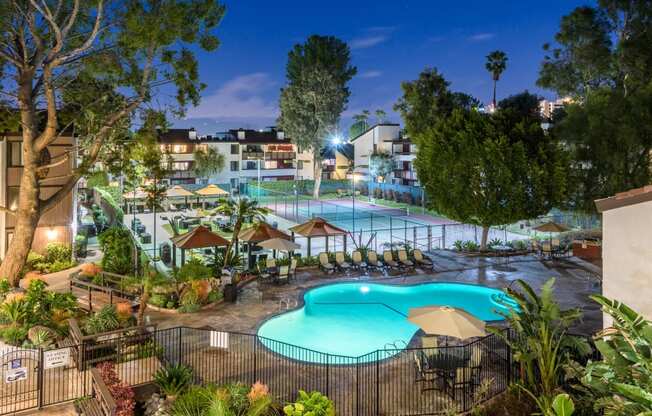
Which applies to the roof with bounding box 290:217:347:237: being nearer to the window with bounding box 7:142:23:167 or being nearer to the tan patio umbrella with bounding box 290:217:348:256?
the tan patio umbrella with bounding box 290:217:348:256

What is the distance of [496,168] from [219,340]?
60.4ft

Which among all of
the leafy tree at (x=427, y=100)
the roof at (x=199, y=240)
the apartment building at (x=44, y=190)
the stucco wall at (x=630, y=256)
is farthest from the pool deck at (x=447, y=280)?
the leafy tree at (x=427, y=100)

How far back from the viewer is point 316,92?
2557 inches

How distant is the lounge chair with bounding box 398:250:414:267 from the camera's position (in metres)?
24.5

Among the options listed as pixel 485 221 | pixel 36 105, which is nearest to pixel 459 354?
pixel 485 221

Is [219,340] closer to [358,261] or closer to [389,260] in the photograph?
[358,261]

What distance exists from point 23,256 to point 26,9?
30.5ft

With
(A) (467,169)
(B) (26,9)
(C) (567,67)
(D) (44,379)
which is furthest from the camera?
(C) (567,67)

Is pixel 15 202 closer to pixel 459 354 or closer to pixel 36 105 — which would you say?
pixel 36 105

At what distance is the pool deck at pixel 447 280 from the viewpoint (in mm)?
16641

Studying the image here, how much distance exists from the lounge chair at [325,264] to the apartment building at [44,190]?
11.9 meters

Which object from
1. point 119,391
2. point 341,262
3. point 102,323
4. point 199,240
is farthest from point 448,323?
point 341,262

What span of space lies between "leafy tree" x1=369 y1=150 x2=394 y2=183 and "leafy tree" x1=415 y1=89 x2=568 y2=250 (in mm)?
42573

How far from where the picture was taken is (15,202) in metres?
23.8
